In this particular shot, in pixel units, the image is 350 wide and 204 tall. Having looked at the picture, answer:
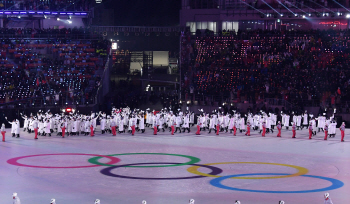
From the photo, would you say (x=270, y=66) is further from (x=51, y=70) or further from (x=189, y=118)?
(x=51, y=70)

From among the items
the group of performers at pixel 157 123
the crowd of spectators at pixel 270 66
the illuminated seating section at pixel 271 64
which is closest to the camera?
the group of performers at pixel 157 123

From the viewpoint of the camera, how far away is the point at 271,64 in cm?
4481

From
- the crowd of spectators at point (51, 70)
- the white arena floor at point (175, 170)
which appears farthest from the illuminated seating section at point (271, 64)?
the white arena floor at point (175, 170)

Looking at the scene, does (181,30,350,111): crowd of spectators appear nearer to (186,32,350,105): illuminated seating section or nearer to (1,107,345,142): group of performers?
(186,32,350,105): illuminated seating section

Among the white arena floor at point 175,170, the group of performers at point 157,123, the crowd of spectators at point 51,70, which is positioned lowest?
the white arena floor at point 175,170

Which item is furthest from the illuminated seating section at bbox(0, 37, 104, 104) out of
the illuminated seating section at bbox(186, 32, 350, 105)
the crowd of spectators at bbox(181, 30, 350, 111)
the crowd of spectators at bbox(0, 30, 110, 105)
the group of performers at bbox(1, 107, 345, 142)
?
the illuminated seating section at bbox(186, 32, 350, 105)

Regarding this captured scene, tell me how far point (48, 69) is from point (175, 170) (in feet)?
89.8

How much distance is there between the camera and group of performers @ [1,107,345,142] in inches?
1190

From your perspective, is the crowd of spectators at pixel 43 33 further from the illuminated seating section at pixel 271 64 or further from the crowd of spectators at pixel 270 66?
the illuminated seating section at pixel 271 64

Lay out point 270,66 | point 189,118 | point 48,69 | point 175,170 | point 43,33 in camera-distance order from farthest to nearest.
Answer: point 43,33, point 270,66, point 48,69, point 189,118, point 175,170

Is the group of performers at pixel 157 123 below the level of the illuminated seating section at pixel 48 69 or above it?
below

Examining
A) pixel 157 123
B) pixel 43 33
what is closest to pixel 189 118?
pixel 157 123

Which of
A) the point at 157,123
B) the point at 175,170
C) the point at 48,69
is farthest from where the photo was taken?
the point at 48,69

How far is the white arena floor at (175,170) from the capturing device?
15383 millimetres
